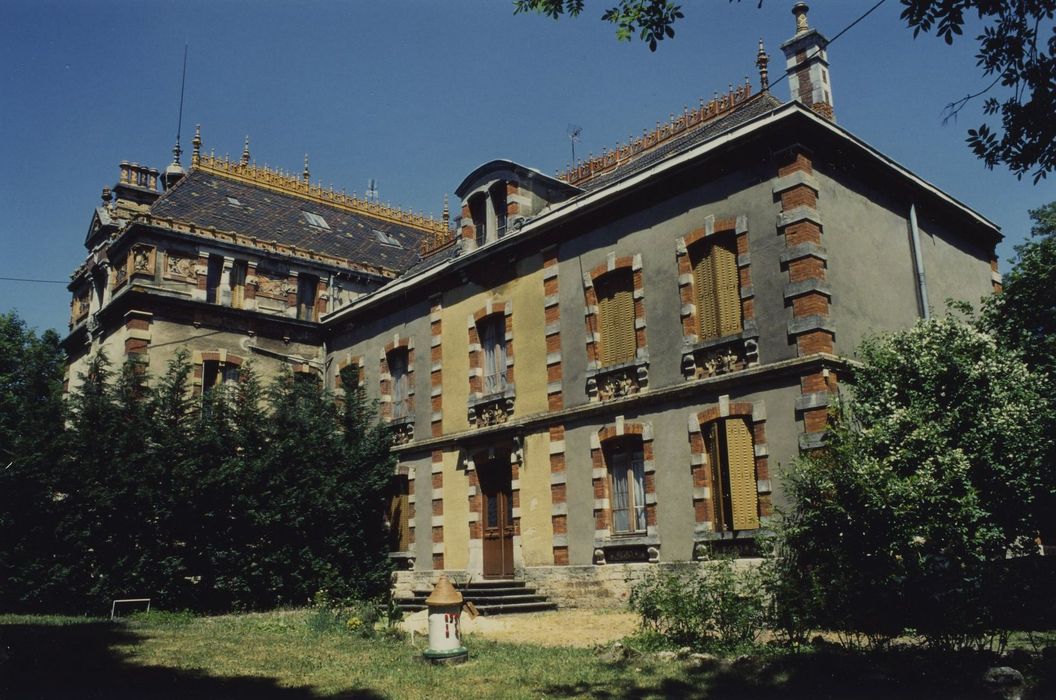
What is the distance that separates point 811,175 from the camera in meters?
15.5

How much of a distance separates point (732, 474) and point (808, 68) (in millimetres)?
9045

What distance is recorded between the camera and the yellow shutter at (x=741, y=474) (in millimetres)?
14992

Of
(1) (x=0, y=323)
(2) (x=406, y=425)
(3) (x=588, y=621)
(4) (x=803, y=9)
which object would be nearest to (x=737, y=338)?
(3) (x=588, y=621)

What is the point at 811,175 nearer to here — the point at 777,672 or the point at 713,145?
the point at 713,145

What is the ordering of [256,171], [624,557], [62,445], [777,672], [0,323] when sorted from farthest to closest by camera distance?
1. [0,323]
2. [256,171]
3. [62,445]
4. [624,557]
5. [777,672]

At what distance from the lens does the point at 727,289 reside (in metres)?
16.1

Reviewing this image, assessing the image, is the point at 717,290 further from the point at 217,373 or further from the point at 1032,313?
the point at 217,373

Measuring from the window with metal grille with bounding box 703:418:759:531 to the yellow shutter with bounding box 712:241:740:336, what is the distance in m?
1.73

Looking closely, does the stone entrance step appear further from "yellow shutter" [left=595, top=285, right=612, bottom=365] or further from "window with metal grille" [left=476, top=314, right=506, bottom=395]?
"yellow shutter" [left=595, top=285, right=612, bottom=365]

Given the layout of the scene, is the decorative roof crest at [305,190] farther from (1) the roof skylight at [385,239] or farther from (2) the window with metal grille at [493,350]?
(2) the window with metal grille at [493,350]

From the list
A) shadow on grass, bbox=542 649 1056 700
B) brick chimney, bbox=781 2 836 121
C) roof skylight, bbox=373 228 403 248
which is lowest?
shadow on grass, bbox=542 649 1056 700

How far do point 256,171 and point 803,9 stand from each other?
64.4 feet

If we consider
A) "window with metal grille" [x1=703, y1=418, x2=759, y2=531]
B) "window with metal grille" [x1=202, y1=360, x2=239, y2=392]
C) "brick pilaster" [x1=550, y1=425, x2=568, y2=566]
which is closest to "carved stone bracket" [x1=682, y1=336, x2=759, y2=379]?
"window with metal grille" [x1=703, y1=418, x2=759, y2=531]

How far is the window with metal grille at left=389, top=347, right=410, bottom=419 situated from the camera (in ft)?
77.5
